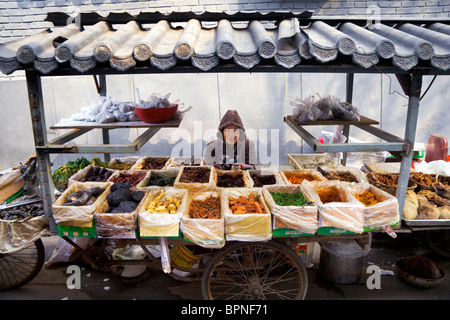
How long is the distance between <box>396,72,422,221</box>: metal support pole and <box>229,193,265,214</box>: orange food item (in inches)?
66.2

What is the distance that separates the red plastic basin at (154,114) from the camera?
4.01 metres

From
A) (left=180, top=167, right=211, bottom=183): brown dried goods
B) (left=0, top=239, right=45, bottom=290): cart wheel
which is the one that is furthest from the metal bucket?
(left=0, top=239, right=45, bottom=290): cart wheel

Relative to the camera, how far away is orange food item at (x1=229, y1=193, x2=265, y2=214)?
12.0 ft

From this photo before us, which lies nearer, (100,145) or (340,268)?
(100,145)

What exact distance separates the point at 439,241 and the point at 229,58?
4514 millimetres

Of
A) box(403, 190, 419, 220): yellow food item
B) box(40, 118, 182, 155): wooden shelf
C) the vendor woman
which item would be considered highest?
box(40, 118, 182, 155): wooden shelf

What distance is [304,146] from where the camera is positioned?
8.24 metres

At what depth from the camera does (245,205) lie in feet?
12.4

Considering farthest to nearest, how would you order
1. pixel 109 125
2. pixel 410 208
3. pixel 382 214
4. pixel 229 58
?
pixel 410 208
pixel 109 125
pixel 382 214
pixel 229 58

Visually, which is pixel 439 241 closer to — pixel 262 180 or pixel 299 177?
pixel 299 177

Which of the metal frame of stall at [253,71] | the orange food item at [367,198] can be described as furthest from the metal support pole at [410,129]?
the orange food item at [367,198]

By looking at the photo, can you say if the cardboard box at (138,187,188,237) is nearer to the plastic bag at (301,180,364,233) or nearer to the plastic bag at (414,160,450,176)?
the plastic bag at (301,180,364,233)

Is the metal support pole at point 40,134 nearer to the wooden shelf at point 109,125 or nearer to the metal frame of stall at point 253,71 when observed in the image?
the metal frame of stall at point 253,71

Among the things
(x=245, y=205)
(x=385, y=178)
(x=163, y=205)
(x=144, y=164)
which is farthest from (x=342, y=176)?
(x=144, y=164)
